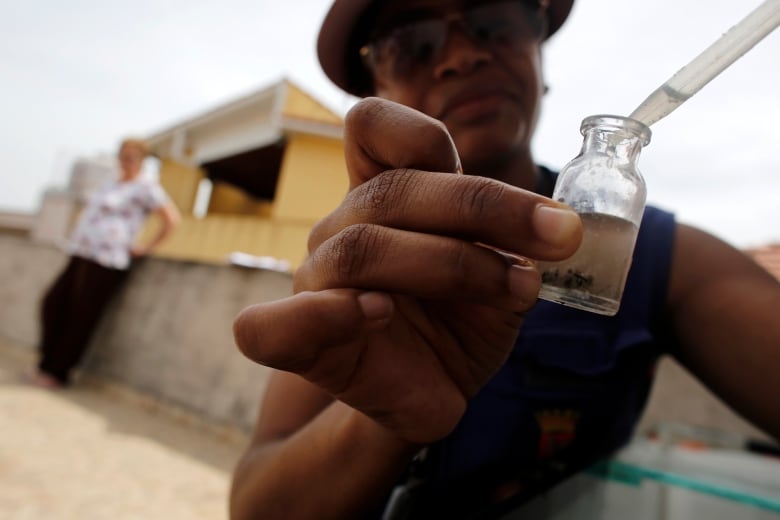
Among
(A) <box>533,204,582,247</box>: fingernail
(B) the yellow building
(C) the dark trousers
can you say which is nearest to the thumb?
(A) <box>533,204,582,247</box>: fingernail

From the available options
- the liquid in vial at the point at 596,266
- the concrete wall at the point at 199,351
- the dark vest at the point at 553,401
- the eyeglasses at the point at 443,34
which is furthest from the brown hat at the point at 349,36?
the concrete wall at the point at 199,351

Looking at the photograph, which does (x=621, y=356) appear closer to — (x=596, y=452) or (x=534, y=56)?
(x=596, y=452)

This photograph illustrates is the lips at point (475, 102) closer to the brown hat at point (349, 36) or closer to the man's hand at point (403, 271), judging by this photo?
the brown hat at point (349, 36)

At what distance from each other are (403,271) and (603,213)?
1.04 feet

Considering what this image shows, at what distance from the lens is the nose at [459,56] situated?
143 cm

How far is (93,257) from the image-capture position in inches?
185

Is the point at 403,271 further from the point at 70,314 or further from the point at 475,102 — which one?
the point at 70,314

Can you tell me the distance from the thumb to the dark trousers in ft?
16.0

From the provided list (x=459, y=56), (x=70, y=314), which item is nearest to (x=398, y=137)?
(x=459, y=56)

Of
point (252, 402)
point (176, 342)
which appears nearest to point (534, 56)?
point (252, 402)

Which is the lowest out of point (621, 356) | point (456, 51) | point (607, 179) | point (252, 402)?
point (252, 402)

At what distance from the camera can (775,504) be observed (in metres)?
1.18

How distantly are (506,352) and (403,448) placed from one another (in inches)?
11.4

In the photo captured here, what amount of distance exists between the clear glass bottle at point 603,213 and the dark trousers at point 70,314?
5.04 metres
